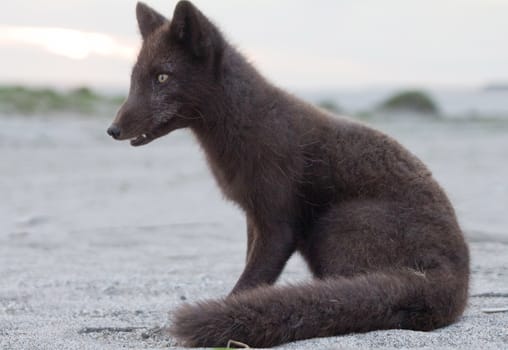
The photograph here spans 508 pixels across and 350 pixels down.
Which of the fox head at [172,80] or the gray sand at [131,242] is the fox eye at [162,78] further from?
the gray sand at [131,242]

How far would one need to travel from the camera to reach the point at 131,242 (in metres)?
9.47

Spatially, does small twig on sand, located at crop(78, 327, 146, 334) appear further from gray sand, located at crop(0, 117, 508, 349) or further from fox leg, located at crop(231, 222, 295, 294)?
fox leg, located at crop(231, 222, 295, 294)

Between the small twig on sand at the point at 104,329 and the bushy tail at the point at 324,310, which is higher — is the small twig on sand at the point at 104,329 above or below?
below

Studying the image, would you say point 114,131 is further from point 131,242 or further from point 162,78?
point 131,242

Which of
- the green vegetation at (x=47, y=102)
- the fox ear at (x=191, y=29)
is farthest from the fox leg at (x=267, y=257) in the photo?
the green vegetation at (x=47, y=102)

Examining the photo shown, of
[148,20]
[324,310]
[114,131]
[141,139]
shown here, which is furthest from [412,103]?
[324,310]

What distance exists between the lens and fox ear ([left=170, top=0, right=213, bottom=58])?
5363 millimetres

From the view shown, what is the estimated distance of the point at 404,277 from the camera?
195 inches

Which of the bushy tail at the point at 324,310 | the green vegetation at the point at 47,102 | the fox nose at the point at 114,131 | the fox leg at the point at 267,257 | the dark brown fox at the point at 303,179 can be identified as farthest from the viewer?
the green vegetation at the point at 47,102

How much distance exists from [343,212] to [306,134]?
0.56 metres

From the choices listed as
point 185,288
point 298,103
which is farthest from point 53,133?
point 298,103

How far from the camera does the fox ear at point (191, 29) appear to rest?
5.36m

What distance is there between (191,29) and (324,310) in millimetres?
1911

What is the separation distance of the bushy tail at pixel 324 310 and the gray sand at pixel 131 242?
0.33ft
